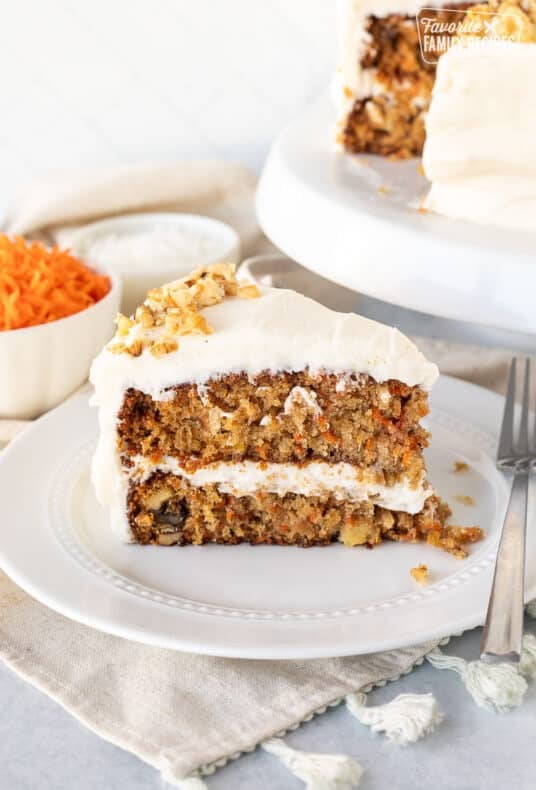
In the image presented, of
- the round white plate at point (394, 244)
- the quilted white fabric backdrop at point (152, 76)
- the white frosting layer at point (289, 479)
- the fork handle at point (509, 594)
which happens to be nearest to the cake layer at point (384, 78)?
the round white plate at point (394, 244)

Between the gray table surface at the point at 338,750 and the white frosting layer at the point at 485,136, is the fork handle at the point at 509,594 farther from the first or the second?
the white frosting layer at the point at 485,136

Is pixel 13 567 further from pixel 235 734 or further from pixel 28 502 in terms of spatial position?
pixel 235 734

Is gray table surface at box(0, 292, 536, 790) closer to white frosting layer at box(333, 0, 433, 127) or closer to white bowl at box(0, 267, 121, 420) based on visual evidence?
white bowl at box(0, 267, 121, 420)

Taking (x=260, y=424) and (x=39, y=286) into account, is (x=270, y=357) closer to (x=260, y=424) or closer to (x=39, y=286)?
(x=260, y=424)

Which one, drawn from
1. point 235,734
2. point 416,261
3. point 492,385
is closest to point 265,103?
point 492,385


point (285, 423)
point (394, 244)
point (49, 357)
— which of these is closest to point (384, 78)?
point (394, 244)

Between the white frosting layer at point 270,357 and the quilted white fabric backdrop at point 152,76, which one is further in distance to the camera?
the quilted white fabric backdrop at point 152,76
